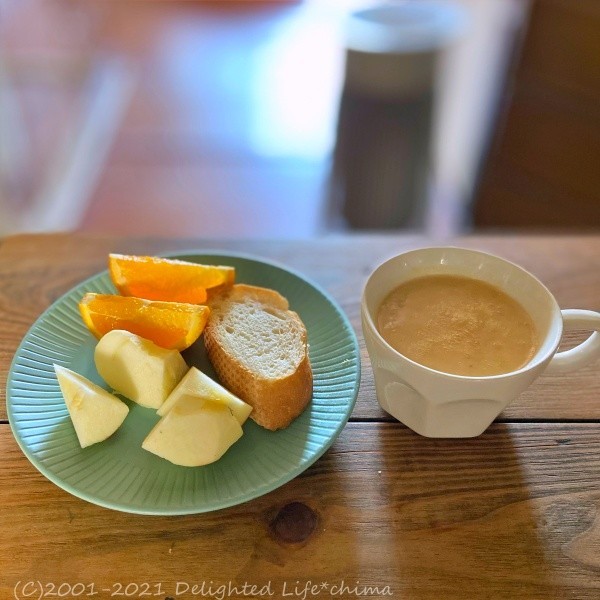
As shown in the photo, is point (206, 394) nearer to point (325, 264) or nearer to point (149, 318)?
point (149, 318)

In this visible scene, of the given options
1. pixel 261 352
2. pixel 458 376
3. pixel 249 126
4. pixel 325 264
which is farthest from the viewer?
pixel 249 126

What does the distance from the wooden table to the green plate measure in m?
0.05

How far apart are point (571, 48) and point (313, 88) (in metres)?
1.64

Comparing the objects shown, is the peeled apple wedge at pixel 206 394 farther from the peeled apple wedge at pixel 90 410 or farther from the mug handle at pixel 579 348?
the mug handle at pixel 579 348

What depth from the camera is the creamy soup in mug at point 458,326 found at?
64cm

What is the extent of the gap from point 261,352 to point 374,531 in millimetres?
234

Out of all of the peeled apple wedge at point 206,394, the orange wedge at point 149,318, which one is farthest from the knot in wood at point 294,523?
the orange wedge at point 149,318

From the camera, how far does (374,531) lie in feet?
2.01

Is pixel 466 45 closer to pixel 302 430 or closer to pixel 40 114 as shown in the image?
pixel 40 114

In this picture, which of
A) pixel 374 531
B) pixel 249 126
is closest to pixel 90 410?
pixel 374 531

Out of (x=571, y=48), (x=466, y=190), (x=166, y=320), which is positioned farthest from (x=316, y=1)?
(x=166, y=320)

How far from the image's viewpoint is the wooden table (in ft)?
1.89

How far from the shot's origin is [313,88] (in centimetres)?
319

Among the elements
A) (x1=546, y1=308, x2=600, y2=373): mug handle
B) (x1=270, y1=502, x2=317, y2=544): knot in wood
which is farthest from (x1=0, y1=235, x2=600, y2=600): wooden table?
(x1=546, y1=308, x2=600, y2=373): mug handle
